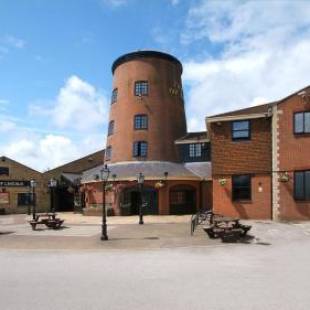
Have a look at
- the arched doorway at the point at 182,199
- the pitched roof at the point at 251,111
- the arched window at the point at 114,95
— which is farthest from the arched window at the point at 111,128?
the pitched roof at the point at 251,111

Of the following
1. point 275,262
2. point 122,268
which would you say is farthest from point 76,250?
point 275,262

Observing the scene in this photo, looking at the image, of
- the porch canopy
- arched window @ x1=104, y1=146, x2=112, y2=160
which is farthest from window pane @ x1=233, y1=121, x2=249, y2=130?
arched window @ x1=104, y1=146, x2=112, y2=160

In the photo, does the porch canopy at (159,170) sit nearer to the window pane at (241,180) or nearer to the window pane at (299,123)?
the window pane at (241,180)

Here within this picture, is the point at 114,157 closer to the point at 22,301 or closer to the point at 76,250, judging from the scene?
the point at 76,250

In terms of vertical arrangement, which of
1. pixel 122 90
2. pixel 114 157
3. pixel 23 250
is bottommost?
pixel 23 250

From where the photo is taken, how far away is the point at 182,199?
38312 millimetres

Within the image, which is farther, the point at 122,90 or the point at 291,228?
the point at 122,90

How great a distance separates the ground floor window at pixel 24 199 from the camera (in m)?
48.5

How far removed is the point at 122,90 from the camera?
42.5 m

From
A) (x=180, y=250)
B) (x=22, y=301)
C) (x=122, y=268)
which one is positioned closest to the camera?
(x=22, y=301)

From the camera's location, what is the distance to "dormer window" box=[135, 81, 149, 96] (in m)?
41.5

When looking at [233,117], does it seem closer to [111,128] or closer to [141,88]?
[141,88]

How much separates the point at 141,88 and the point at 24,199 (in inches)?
716

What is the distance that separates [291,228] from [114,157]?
22.5 metres
